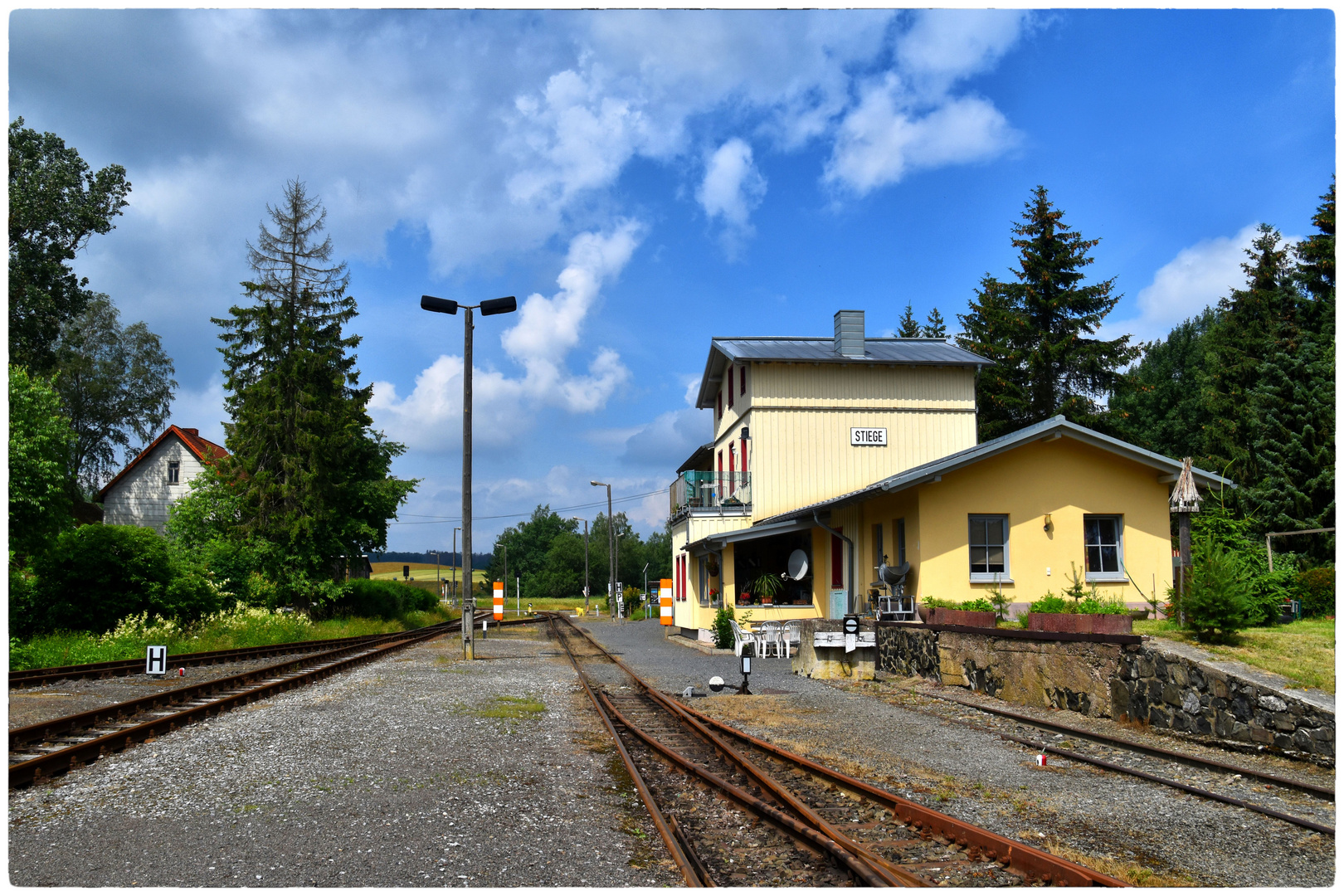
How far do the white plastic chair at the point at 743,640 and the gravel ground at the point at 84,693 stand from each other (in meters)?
9.31

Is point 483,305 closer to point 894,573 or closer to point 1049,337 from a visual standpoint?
point 894,573

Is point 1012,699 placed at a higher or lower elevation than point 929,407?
lower

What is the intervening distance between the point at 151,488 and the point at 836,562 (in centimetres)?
3269

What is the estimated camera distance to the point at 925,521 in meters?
15.3

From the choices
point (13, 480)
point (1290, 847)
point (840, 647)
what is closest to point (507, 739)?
point (1290, 847)

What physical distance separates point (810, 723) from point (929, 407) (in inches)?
608

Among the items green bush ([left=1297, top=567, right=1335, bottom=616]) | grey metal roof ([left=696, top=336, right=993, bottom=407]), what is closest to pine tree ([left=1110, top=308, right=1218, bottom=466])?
grey metal roof ([left=696, top=336, right=993, bottom=407])

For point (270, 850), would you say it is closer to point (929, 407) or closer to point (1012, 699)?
point (1012, 699)

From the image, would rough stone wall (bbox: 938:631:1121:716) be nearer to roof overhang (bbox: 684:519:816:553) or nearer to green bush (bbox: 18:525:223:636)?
roof overhang (bbox: 684:519:816:553)

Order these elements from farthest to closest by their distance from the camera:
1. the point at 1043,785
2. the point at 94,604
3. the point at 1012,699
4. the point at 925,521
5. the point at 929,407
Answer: the point at 929,407
the point at 94,604
the point at 925,521
the point at 1012,699
the point at 1043,785

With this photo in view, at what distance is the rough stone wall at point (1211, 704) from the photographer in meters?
6.82

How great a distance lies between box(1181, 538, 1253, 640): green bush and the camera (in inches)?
335

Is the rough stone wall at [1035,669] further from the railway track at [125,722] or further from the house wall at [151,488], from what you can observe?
the house wall at [151,488]

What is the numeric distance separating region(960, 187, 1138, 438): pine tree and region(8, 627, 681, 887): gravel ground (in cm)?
2687
